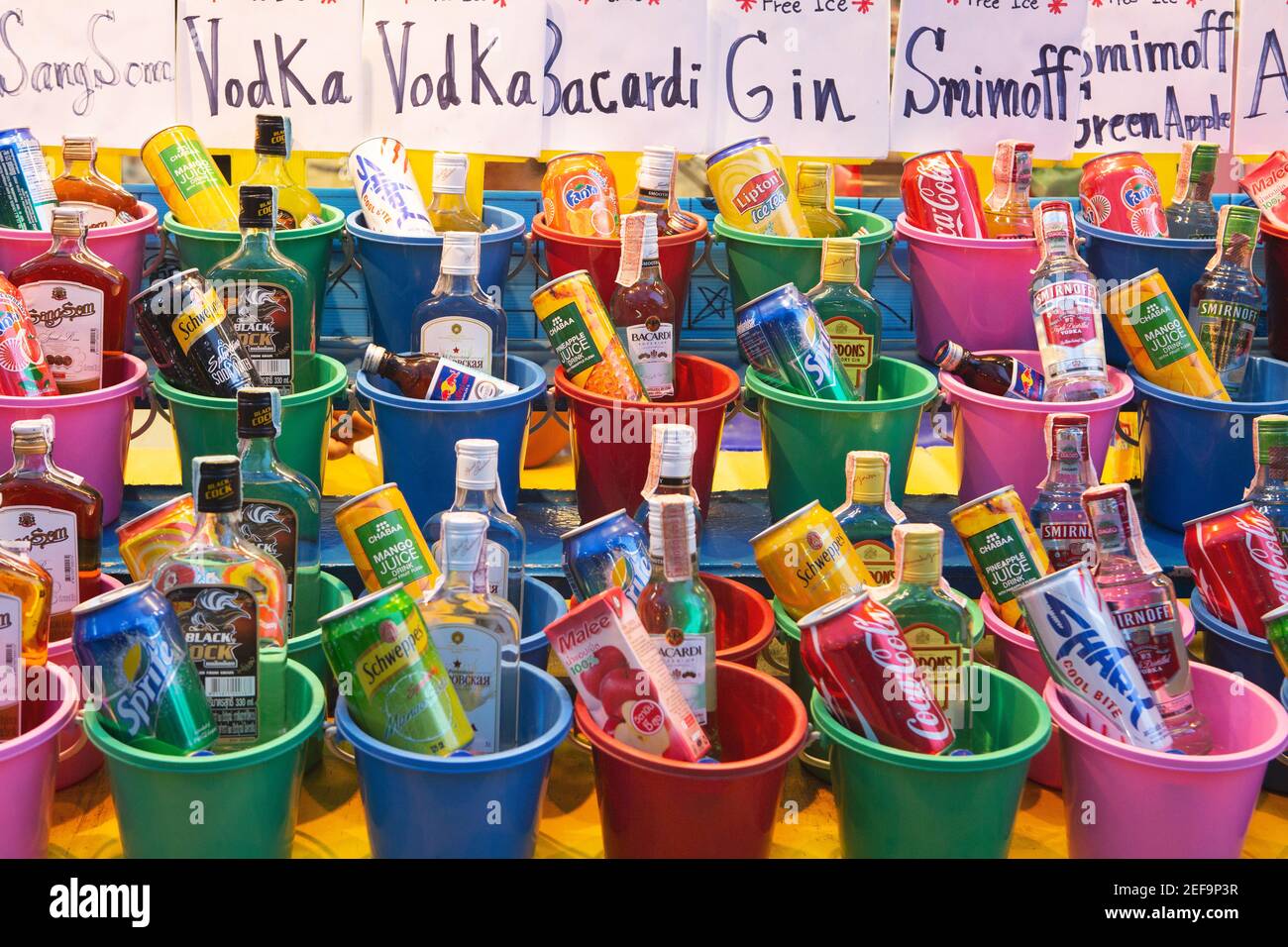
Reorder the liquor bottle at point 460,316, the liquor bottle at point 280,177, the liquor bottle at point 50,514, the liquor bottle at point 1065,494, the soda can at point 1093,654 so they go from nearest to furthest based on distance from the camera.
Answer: the soda can at point 1093,654
the liquor bottle at point 50,514
the liquor bottle at point 1065,494
the liquor bottle at point 460,316
the liquor bottle at point 280,177

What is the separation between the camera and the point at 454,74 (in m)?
1.94

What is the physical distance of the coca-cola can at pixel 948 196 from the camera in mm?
1848

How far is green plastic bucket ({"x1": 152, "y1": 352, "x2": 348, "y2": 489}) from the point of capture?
1.54 meters

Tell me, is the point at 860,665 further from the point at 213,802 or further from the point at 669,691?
the point at 213,802

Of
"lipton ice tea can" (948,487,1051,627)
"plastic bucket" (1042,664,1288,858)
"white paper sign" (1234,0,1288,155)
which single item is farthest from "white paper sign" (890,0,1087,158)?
"plastic bucket" (1042,664,1288,858)

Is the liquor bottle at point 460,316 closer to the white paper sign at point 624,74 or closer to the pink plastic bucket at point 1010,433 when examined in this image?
the white paper sign at point 624,74

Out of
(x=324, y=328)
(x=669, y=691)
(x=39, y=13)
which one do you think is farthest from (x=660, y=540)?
(x=39, y=13)

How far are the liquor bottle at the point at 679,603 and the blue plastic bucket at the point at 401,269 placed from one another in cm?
57

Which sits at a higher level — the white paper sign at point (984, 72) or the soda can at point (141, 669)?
the white paper sign at point (984, 72)

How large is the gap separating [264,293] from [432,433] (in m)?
0.26

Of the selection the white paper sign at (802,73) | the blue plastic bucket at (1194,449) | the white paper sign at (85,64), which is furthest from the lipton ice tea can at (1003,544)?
the white paper sign at (85,64)

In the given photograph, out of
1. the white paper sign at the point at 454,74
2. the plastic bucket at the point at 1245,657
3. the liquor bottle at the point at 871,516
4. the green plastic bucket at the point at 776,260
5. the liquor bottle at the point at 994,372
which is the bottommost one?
the plastic bucket at the point at 1245,657

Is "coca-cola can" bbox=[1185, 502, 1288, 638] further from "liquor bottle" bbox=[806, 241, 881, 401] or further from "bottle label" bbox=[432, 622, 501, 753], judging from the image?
"bottle label" bbox=[432, 622, 501, 753]

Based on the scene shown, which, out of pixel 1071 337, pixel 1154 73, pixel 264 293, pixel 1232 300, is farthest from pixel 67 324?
pixel 1154 73
